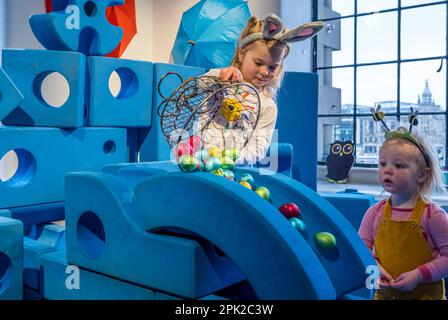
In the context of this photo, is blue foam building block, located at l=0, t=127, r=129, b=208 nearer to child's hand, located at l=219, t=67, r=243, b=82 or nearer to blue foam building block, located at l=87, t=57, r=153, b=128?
blue foam building block, located at l=87, t=57, r=153, b=128

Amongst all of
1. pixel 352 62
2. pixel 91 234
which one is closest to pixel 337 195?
pixel 91 234

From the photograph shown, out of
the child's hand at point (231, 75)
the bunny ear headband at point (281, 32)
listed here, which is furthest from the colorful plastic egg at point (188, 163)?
the bunny ear headband at point (281, 32)

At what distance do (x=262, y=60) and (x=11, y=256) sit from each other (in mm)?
927

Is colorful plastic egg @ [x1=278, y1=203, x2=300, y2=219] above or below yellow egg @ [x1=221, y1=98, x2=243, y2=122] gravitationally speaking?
below

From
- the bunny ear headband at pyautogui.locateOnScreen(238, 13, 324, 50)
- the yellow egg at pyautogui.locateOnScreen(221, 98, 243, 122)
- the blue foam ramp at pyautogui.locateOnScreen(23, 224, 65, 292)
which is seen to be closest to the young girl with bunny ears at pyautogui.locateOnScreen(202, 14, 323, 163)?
the bunny ear headband at pyautogui.locateOnScreen(238, 13, 324, 50)

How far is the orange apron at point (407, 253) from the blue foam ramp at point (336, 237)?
0.16 metres

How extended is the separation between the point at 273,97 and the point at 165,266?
1.03 meters

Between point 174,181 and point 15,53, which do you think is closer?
point 174,181

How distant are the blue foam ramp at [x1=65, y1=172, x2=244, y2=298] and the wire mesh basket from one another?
0.69 feet

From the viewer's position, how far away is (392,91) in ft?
9.73

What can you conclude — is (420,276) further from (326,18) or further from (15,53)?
(326,18)

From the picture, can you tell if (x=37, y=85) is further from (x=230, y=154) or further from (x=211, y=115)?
(x=230, y=154)

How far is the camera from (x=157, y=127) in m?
2.09

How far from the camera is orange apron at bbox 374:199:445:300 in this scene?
1.15 m
